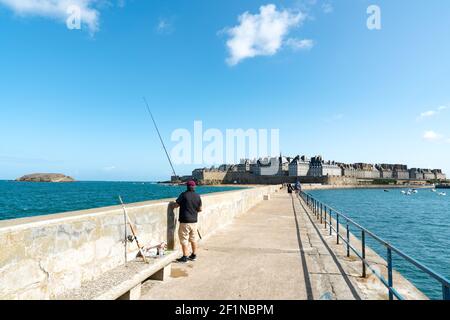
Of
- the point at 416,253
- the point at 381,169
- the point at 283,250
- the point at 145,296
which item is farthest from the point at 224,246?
the point at 381,169

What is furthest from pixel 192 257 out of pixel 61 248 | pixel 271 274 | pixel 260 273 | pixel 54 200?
pixel 54 200

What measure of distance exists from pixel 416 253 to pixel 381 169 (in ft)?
669

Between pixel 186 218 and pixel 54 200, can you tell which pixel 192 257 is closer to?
pixel 186 218

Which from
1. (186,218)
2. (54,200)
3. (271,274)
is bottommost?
(54,200)

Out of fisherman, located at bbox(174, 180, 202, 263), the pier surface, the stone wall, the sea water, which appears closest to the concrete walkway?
the pier surface

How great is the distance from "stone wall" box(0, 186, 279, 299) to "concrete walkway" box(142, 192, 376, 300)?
2.86ft

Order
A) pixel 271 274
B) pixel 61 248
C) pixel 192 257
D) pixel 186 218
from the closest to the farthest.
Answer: pixel 61 248
pixel 271 274
pixel 186 218
pixel 192 257

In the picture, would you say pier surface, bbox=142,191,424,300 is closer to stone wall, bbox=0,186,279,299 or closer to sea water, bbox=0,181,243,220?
stone wall, bbox=0,186,279,299

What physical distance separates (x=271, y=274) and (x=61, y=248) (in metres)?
3.59

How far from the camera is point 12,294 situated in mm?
3047

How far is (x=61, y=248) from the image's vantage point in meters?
3.70

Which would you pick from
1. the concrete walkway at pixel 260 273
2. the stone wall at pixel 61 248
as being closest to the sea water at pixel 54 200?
the concrete walkway at pixel 260 273

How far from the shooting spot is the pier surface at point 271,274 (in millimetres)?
4719

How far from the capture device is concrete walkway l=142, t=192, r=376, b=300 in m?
4.71
